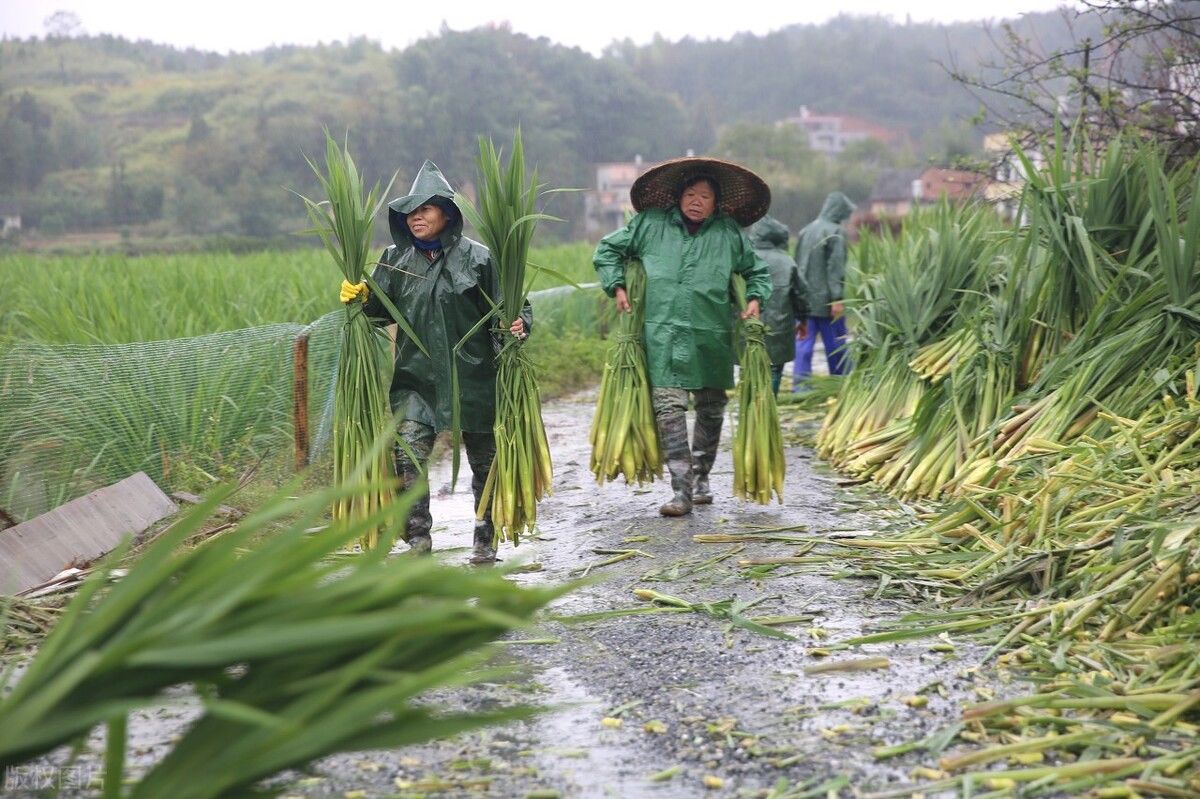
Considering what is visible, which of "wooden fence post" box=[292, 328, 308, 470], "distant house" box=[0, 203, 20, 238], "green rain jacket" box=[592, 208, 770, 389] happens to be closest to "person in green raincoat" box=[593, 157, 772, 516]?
"green rain jacket" box=[592, 208, 770, 389]

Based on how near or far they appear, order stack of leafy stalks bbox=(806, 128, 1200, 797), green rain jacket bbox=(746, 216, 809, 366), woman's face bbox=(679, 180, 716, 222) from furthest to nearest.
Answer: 1. green rain jacket bbox=(746, 216, 809, 366)
2. woman's face bbox=(679, 180, 716, 222)
3. stack of leafy stalks bbox=(806, 128, 1200, 797)

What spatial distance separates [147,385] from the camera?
7.39 metres

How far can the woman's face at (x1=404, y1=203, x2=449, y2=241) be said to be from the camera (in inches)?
240

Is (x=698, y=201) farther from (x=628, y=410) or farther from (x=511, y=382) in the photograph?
(x=511, y=382)

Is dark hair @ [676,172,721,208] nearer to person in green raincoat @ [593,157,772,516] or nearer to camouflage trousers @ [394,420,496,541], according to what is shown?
person in green raincoat @ [593,157,772,516]

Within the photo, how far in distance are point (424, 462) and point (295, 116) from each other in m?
76.9

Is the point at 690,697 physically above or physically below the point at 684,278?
below

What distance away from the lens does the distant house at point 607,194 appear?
62.5 metres

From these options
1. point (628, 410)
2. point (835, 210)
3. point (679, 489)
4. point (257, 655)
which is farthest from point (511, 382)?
point (835, 210)

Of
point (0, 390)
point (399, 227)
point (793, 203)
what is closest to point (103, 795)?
point (399, 227)

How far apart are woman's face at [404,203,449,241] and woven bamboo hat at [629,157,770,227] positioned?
1449mm

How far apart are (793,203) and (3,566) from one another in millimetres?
67034

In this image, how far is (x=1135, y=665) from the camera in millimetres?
4160

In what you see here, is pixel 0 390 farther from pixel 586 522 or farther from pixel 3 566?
pixel 586 522
